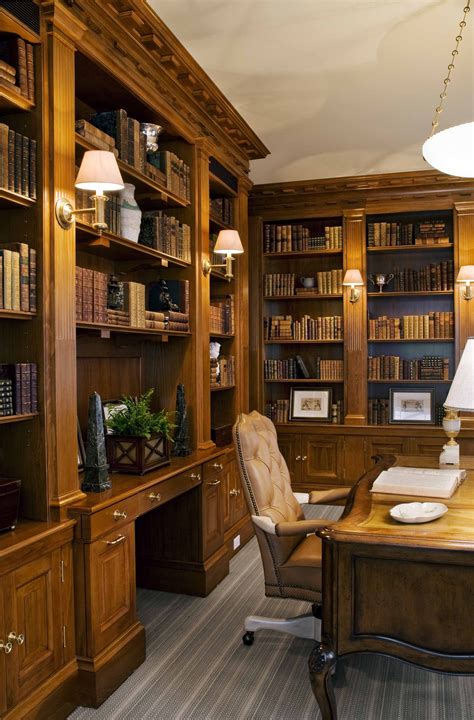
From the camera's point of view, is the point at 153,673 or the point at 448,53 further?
the point at 448,53

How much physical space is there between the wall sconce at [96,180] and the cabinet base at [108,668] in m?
1.78

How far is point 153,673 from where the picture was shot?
2.76 meters

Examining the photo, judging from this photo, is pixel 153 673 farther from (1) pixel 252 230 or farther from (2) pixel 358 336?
(1) pixel 252 230

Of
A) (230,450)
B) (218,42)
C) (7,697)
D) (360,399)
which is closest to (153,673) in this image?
(7,697)

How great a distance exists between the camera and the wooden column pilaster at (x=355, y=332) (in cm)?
565

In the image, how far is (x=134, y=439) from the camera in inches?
122

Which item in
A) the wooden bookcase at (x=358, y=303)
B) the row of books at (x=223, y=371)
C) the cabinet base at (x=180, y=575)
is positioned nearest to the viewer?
the cabinet base at (x=180, y=575)

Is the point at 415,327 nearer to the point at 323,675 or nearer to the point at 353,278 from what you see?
the point at 353,278

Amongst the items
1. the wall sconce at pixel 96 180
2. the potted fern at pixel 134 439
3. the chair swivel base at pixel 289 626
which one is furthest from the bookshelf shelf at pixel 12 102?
the chair swivel base at pixel 289 626

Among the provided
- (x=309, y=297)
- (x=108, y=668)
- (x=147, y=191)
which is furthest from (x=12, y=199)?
(x=309, y=297)

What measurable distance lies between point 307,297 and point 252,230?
86 centimetres

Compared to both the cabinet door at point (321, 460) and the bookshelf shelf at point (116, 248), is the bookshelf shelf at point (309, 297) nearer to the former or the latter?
the cabinet door at point (321, 460)

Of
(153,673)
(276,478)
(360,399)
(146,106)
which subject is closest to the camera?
(153,673)

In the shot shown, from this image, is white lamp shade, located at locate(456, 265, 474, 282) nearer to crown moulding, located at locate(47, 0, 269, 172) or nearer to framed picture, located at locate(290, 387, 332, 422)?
framed picture, located at locate(290, 387, 332, 422)
